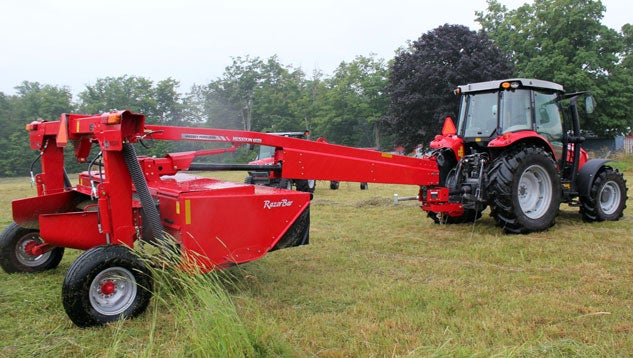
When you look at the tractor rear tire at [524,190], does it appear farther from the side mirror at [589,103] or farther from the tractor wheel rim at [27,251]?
the tractor wheel rim at [27,251]

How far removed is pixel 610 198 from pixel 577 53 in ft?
81.1

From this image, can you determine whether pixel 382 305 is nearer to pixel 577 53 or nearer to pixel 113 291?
pixel 113 291

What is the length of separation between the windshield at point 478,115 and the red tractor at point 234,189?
0.06 feet

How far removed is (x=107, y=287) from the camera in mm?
3385

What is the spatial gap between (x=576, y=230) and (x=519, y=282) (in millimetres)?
2857

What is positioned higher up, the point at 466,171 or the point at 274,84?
the point at 274,84

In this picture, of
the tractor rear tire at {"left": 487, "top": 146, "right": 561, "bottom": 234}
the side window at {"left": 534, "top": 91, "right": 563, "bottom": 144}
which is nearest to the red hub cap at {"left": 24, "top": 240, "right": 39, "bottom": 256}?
the tractor rear tire at {"left": 487, "top": 146, "right": 561, "bottom": 234}

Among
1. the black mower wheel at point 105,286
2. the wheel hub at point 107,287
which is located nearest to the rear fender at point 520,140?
the black mower wheel at point 105,286

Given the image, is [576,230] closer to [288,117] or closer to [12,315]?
[12,315]

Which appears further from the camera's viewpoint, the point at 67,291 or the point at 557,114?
the point at 557,114

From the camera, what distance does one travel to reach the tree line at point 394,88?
24.9m

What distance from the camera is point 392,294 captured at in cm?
390

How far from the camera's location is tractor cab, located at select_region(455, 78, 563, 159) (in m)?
6.59

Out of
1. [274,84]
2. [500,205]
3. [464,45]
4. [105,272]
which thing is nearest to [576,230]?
[500,205]
